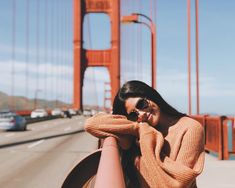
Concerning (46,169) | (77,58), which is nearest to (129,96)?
(46,169)

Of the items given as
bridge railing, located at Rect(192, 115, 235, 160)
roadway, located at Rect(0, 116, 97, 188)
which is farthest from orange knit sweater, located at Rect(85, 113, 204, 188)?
bridge railing, located at Rect(192, 115, 235, 160)

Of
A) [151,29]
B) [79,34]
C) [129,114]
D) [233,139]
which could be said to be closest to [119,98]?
[129,114]

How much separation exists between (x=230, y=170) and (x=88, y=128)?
859 centimetres

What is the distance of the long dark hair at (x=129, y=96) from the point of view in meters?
1.97

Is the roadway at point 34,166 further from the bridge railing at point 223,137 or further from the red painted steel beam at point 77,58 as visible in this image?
the red painted steel beam at point 77,58

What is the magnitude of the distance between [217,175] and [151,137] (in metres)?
7.74

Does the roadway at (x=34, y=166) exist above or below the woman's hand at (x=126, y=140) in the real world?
below

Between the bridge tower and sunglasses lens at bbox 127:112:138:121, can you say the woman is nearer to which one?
sunglasses lens at bbox 127:112:138:121

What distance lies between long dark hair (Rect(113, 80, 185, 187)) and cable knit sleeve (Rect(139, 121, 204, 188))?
0.40 ft

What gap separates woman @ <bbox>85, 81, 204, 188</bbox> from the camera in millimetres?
1753

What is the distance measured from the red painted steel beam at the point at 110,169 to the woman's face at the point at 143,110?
16 centimetres

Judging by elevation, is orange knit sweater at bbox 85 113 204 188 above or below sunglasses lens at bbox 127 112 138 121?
below

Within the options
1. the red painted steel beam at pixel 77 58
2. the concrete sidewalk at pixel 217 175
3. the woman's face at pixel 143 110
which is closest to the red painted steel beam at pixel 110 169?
the woman's face at pixel 143 110

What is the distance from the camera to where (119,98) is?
6.69 feet
